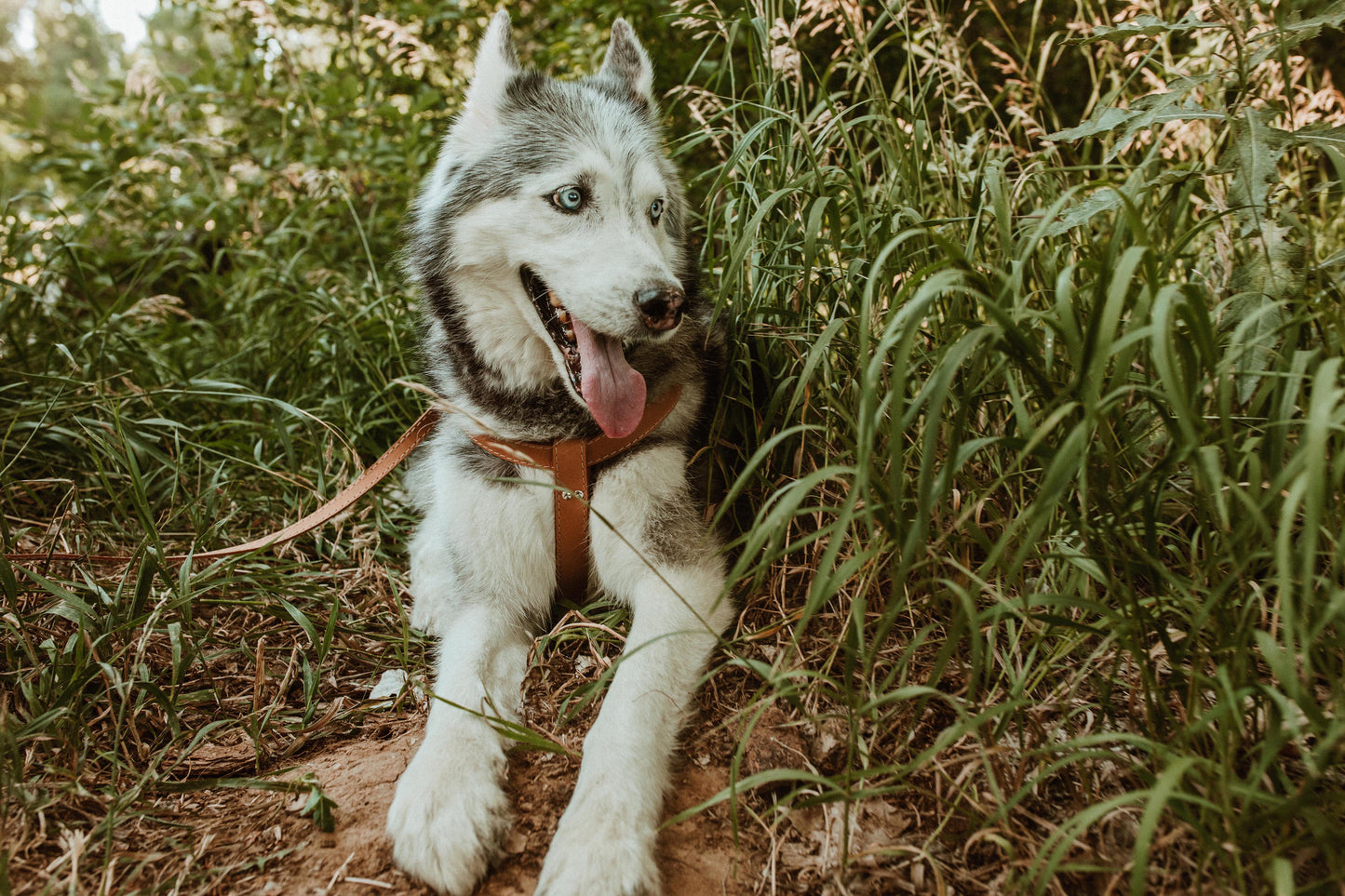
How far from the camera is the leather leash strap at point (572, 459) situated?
192 centimetres

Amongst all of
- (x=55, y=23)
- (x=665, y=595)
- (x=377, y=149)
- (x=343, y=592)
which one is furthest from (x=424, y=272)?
(x=55, y=23)

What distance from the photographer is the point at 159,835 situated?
54.9 inches

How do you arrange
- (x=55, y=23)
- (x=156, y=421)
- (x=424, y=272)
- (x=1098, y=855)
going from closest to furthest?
1. (x=1098, y=855)
2. (x=424, y=272)
3. (x=156, y=421)
4. (x=55, y=23)

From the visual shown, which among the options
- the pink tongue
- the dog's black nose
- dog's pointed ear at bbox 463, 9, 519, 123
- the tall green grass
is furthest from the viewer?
dog's pointed ear at bbox 463, 9, 519, 123

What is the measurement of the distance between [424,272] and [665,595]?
3.69ft

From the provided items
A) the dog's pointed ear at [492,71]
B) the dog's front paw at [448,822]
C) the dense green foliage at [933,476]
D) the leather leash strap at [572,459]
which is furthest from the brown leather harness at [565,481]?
the dog's pointed ear at [492,71]

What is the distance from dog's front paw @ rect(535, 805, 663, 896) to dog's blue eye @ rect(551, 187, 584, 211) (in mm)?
1407

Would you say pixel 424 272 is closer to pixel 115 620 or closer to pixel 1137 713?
pixel 115 620

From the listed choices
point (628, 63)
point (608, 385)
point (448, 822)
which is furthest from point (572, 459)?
point (628, 63)

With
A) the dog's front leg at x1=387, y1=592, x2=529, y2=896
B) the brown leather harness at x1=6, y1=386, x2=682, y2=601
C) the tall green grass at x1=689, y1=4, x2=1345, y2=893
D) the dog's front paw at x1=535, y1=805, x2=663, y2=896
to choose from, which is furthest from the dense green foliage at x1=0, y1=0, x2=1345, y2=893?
the dog's front leg at x1=387, y1=592, x2=529, y2=896

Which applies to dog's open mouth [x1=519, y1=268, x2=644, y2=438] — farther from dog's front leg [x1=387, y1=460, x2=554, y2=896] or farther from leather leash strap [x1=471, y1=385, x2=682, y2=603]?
dog's front leg [x1=387, y1=460, x2=554, y2=896]

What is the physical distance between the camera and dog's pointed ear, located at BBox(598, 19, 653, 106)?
94.9 inches

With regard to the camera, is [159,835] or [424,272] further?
[424,272]

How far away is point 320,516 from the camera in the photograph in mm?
2084
